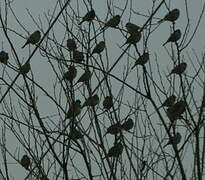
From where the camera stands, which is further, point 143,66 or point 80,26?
point 80,26

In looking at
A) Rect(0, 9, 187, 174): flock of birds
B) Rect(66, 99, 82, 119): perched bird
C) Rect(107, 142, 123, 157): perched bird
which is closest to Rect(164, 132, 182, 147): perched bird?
Rect(0, 9, 187, 174): flock of birds

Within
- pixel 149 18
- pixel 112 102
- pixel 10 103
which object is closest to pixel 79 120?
pixel 112 102

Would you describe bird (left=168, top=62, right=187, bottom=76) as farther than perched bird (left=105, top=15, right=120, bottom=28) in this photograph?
No

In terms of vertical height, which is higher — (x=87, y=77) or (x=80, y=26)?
(x=80, y=26)

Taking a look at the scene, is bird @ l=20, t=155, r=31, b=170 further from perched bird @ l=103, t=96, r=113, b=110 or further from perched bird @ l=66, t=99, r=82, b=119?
perched bird @ l=103, t=96, r=113, b=110

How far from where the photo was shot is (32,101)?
12.6ft

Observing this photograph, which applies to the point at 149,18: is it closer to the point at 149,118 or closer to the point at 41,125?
the point at 149,118

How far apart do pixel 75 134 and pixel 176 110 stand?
72 cm

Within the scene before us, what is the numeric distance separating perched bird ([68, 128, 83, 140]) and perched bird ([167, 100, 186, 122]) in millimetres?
641

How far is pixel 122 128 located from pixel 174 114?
1.33 feet

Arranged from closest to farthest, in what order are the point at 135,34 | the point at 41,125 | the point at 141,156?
the point at 41,125 < the point at 135,34 < the point at 141,156

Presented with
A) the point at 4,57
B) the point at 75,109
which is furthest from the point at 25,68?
the point at 75,109

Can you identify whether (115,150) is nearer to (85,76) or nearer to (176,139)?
(176,139)

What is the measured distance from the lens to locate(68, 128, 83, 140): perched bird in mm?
3732
